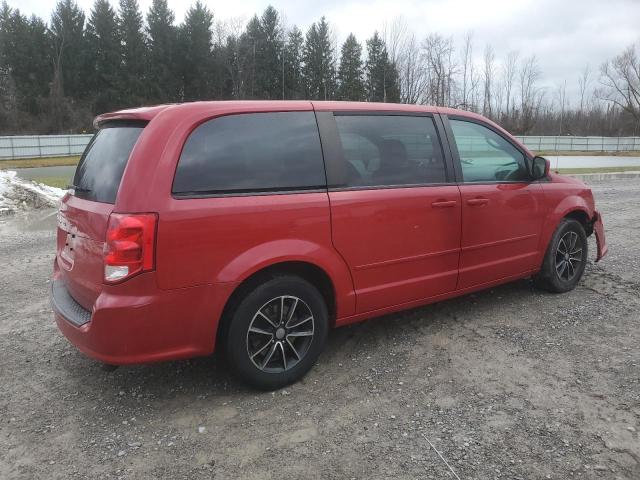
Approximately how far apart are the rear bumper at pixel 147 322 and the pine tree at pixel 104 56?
180 ft

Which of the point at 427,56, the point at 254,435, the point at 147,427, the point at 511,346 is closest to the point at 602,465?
the point at 511,346

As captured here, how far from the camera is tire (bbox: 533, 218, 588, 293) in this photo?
4945 mm

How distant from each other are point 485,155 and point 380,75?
1833 inches

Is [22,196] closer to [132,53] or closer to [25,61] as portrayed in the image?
[132,53]

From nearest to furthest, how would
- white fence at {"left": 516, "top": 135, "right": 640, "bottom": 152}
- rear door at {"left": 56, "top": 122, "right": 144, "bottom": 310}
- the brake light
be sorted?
1. the brake light
2. rear door at {"left": 56, "top": 122, "right": 144, "bottom": 310}
3. white fence at {"left": 516, "top": 135, "right": 640, "bottom": 152}

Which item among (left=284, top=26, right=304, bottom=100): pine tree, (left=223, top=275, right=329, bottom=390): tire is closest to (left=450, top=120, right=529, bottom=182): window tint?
(left=223, top=275, right=329, bottom=390): tire

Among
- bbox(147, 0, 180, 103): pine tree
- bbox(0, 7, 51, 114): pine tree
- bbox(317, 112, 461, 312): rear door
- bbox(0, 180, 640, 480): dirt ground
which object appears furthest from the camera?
bbox(147, 0, 180, 103): pine tree

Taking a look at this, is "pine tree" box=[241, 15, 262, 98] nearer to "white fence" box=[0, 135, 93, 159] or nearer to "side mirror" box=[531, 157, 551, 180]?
"white fence" box=[0, 135, 93, 159]

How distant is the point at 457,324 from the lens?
4.39 meters

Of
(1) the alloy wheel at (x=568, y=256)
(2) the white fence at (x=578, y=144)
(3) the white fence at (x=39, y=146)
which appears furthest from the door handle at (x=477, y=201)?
(2) the white fence at (x=578, y=144)

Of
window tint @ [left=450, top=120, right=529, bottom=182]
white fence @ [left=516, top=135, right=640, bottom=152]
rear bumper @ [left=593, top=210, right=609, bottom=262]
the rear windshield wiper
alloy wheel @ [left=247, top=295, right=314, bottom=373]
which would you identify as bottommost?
alloy wheel @ [left=247, top=295, right=314, bottom=373]

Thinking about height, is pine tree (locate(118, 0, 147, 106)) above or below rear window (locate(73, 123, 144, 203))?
above

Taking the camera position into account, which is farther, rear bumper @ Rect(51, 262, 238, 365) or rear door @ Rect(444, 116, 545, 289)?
rear door @ Rect(444, 116, 545, 289)

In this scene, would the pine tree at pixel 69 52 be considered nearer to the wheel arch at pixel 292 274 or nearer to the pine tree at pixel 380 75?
the pine tree at pixel 380 75
